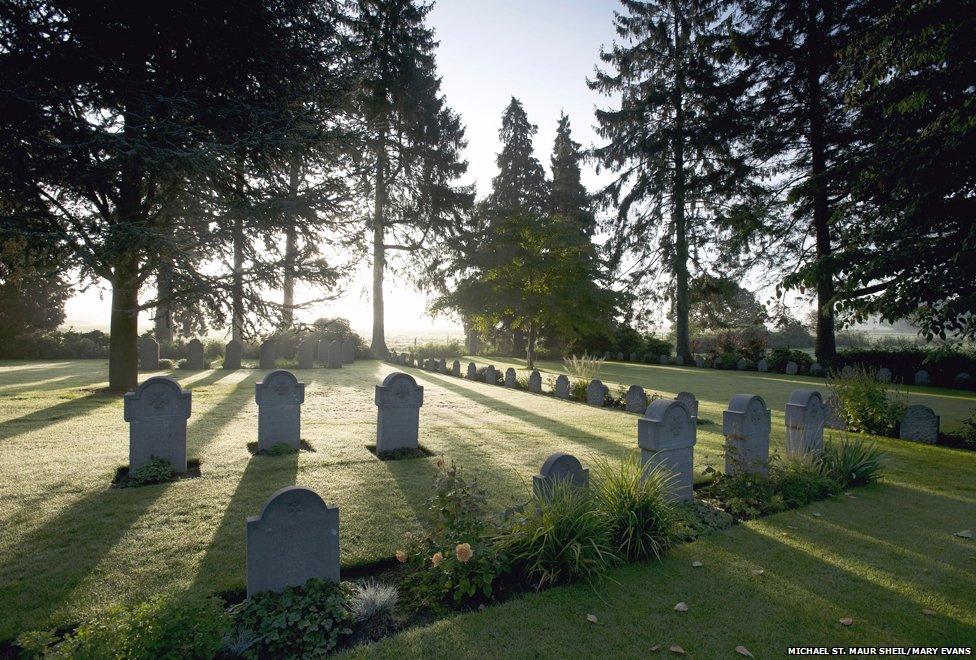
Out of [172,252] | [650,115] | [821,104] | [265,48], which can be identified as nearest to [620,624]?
[172,252]

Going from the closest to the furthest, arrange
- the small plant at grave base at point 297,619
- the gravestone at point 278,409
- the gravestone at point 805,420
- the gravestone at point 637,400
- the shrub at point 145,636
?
the shrub at point 145,636
the small plant at grave base at point 297,619
the gravestone at point 805,420
the gravestone at point 278,409
the gravestone at point 637,400

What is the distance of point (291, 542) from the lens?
10.7ft

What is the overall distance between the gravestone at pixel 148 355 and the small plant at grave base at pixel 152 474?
16.0m

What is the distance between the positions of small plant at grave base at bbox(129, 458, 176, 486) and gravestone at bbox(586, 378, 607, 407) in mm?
9159

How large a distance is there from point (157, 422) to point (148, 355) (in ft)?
52.7

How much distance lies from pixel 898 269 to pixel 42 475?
12084 mm

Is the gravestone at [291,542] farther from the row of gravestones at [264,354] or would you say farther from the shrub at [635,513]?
the row of gravestones at [264,354]

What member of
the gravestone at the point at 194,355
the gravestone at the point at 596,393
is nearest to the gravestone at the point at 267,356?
the gravestone at the point at 194,355

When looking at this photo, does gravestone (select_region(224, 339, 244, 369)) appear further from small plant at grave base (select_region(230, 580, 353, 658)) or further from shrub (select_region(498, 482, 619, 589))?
shrub (select_region(498, 482, 619, 589))

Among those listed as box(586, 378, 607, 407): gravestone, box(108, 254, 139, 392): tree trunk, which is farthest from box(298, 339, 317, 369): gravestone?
box(586, 378, 607, 407): gravestone

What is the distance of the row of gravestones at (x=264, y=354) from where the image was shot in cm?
1892

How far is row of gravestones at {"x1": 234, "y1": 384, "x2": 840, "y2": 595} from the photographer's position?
127 inches

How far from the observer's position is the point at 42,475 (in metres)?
5.59

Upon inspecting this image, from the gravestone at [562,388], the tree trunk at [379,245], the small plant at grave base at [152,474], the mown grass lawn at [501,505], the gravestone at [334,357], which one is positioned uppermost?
the tree trunk at [379,245]
